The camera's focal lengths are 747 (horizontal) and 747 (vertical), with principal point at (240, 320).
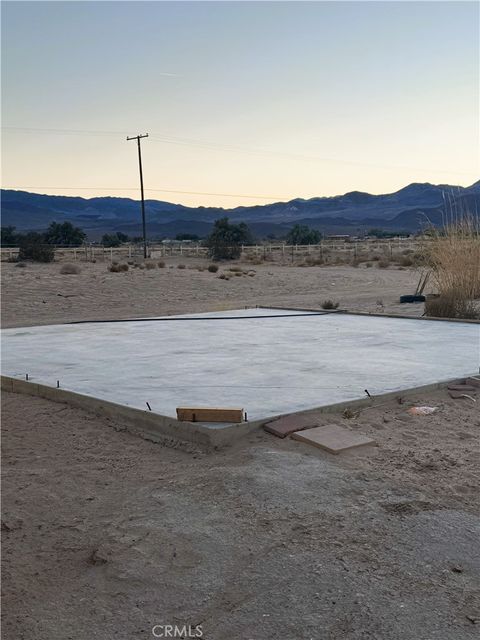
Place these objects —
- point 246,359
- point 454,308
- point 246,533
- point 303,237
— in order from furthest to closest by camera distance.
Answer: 1. point 303,237
2. point 454,308
3. point 246,359
4. point 246,533

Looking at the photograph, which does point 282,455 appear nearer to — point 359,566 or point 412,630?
point 359,566

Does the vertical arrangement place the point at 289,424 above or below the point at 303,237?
below

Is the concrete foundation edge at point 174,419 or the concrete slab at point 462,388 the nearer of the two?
the concrete foundation edge at point 174,419

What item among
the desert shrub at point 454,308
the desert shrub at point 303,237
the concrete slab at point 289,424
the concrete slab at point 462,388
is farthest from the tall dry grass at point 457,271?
the desert shrub at point 303,237

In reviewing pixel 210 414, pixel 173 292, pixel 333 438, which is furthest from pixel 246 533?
pixel 173 292

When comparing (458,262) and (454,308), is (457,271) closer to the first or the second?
(458,262)

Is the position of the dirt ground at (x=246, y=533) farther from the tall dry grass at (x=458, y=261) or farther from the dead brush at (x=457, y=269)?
the tall dry grass at (x=458, y=261)

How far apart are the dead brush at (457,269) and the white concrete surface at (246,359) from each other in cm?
95

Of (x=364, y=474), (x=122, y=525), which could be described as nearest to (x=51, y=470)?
(x=122, y=525)

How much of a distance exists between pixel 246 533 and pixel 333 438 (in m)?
1.46

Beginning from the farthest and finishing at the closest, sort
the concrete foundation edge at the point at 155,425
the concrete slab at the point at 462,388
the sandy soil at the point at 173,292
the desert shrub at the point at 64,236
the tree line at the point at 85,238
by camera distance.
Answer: the desert shrub at the point at 64,236 → the tree line at the point at 85,238 → the sandy soil at the point at 173,292 → the concrete slab at the point at 462,388 → the concrete foundation edge at the point at 155,425

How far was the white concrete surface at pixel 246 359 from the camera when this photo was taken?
6.29 meters

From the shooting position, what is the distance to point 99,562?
11.5ft

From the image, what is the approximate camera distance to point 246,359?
8.10 meters
